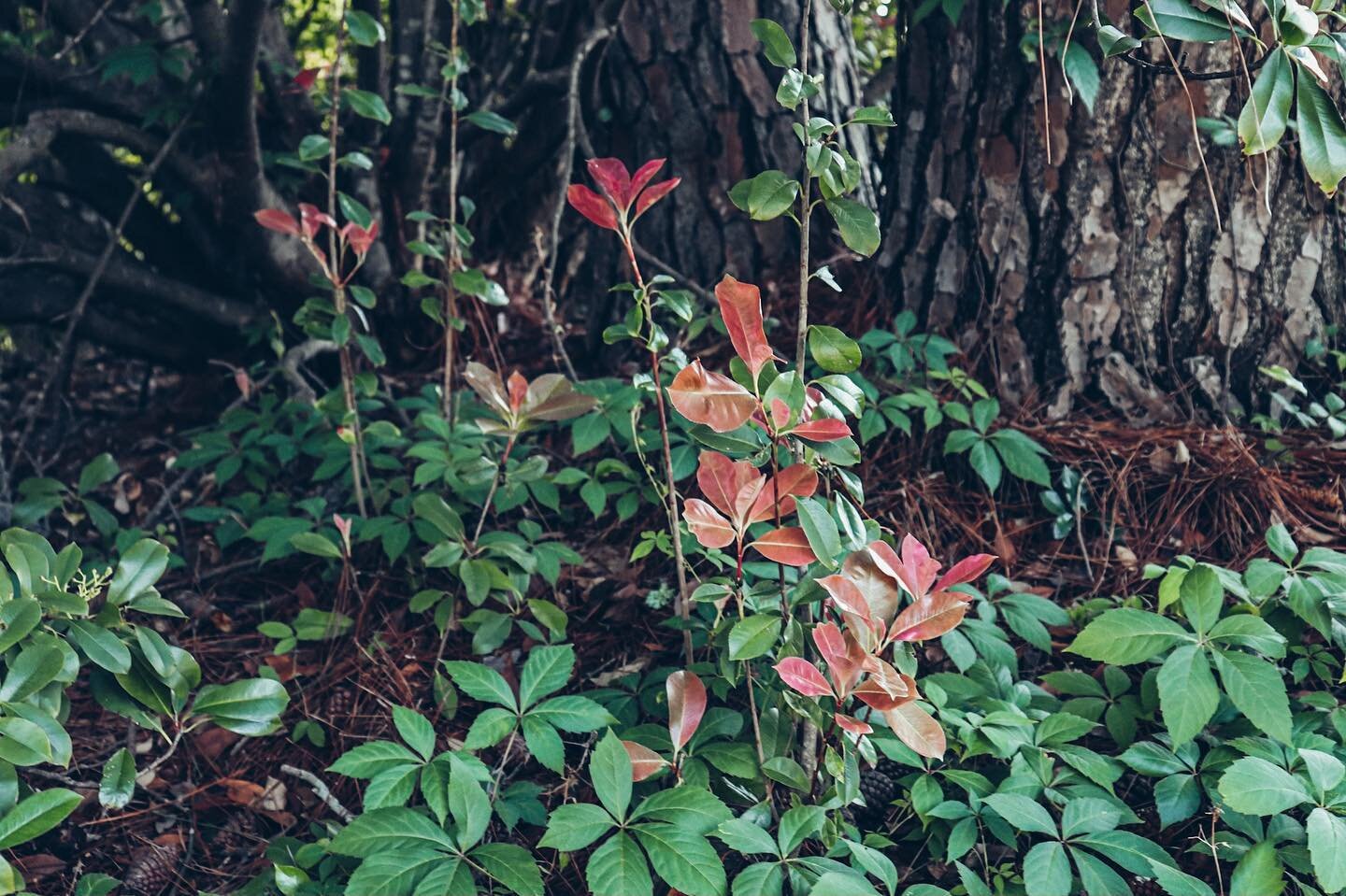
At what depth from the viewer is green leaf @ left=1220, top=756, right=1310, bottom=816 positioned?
1.32 m

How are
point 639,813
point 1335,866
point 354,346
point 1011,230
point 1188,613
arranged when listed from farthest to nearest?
point 354,346 → point 1011,230 → point 1188,613 → point 639,813 → point 1335,866

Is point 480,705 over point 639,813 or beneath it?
beneath

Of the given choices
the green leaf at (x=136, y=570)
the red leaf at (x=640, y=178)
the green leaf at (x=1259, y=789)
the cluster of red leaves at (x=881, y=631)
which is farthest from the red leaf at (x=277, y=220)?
the green leaf at (x=1259, y=789)

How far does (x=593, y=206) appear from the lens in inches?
59.7

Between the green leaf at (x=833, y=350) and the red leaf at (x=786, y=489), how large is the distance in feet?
0.46

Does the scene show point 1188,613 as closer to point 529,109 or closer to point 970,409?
point 970,409

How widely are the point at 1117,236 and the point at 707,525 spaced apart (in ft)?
4.46

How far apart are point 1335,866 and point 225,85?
104 inches

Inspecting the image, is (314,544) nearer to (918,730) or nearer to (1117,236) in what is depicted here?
(918,730)

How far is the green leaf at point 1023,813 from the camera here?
1386 millimetres

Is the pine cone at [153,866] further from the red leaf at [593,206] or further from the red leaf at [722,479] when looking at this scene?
the red leaf at [593,206]

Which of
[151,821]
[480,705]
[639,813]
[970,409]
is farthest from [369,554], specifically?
[970,409]

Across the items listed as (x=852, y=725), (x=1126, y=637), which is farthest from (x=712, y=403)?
(x=1126, y=637)

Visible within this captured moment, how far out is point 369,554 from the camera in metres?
2.27
